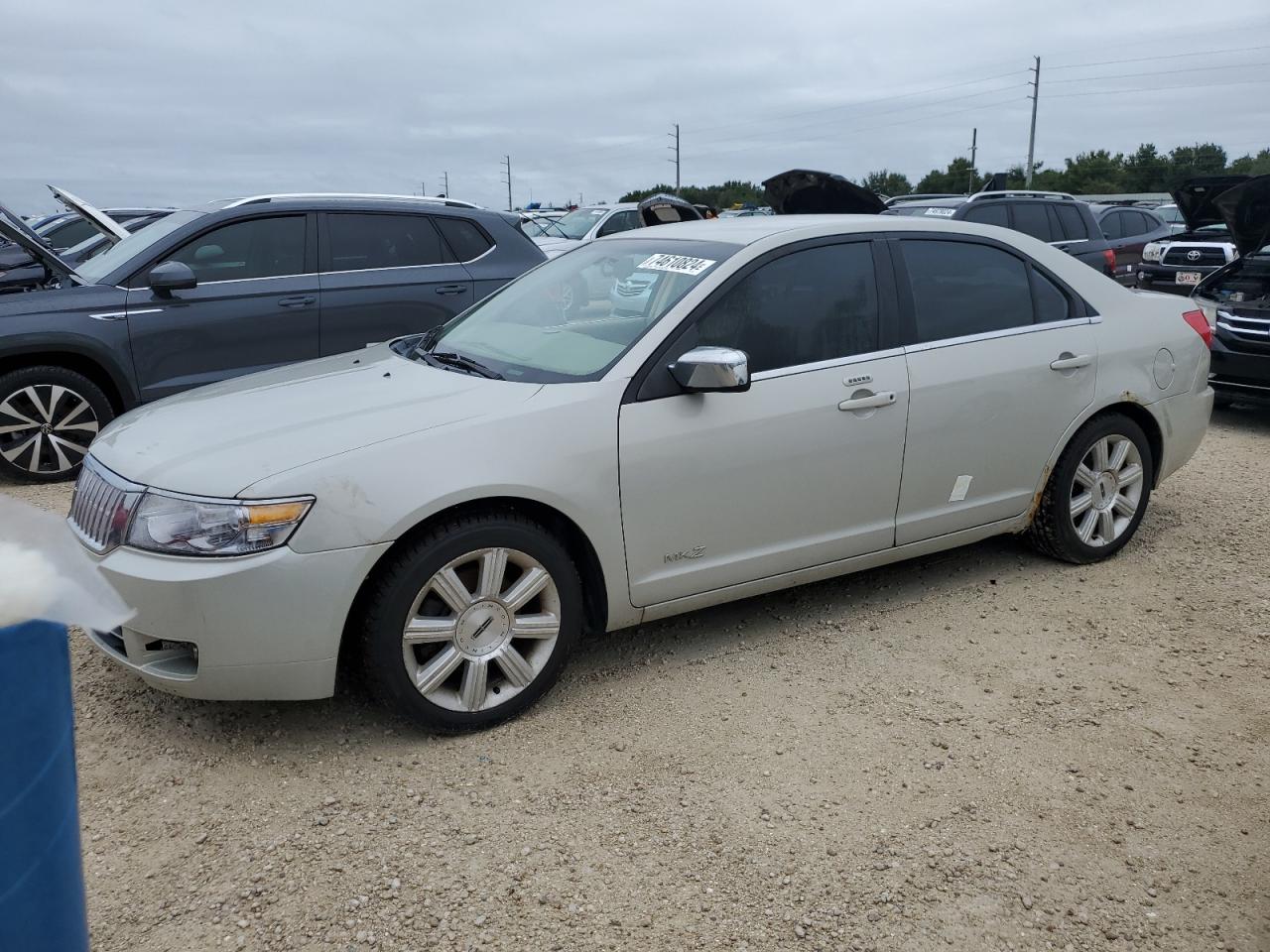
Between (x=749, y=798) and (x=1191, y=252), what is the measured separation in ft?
50.9

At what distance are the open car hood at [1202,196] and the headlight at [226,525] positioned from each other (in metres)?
7.40

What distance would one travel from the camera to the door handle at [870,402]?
150 inches

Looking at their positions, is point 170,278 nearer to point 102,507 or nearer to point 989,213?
point 102,507

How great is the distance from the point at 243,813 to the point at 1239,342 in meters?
7.60

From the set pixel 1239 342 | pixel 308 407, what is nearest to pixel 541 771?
pixel 308 407

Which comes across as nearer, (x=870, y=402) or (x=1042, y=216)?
(x=870, y=402)

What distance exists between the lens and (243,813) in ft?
9.61

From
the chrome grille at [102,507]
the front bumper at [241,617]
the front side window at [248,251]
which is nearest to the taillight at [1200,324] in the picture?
the front bumper at [241,617]

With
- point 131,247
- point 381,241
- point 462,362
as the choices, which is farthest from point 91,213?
point 462,362

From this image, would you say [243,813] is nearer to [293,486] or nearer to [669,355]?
[293,486]

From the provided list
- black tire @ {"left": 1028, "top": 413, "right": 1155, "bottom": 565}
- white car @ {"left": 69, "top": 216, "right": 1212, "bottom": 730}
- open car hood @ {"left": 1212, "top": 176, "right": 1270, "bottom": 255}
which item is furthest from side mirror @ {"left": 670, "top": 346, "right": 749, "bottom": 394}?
open car hood @ {"left": 1212, "top": 176, "right": 1270, "bottom": 255}

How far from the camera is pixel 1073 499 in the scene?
464cm

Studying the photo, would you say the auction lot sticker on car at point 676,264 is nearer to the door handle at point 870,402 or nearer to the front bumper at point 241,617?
the door handle at point 870,402

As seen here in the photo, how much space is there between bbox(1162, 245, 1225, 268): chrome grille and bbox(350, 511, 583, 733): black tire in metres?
14.8
